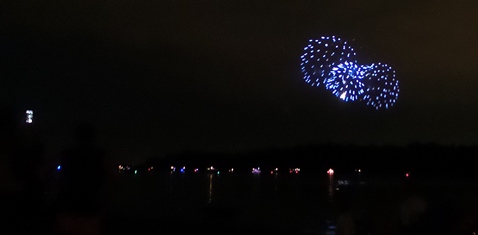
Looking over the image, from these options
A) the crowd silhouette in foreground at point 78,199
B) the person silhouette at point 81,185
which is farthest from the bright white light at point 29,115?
the person silhouette at point 81,185

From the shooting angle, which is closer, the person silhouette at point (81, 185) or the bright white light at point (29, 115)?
the person silhouette at point (81, 185)

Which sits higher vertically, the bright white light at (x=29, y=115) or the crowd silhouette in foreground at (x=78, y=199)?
the bright white light at (x=29, y=115)

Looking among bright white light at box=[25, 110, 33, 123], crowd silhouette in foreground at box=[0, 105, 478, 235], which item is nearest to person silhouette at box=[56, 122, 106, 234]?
crowd silhouette in foreground at box=[0, 105, 478, 235]

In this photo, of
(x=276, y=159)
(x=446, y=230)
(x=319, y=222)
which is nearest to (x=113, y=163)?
(x=446, y=230)

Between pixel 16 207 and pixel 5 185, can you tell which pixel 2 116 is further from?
pixel 16 207

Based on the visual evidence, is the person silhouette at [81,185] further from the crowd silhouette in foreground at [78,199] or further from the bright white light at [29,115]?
the bright white light at [29,115]

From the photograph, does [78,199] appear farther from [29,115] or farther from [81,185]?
[29,115]

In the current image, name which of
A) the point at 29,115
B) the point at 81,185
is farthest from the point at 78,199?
the point at 29,115

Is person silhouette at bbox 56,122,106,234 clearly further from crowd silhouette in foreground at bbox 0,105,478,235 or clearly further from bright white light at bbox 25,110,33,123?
bright white light at bbox 25,110,33,123
